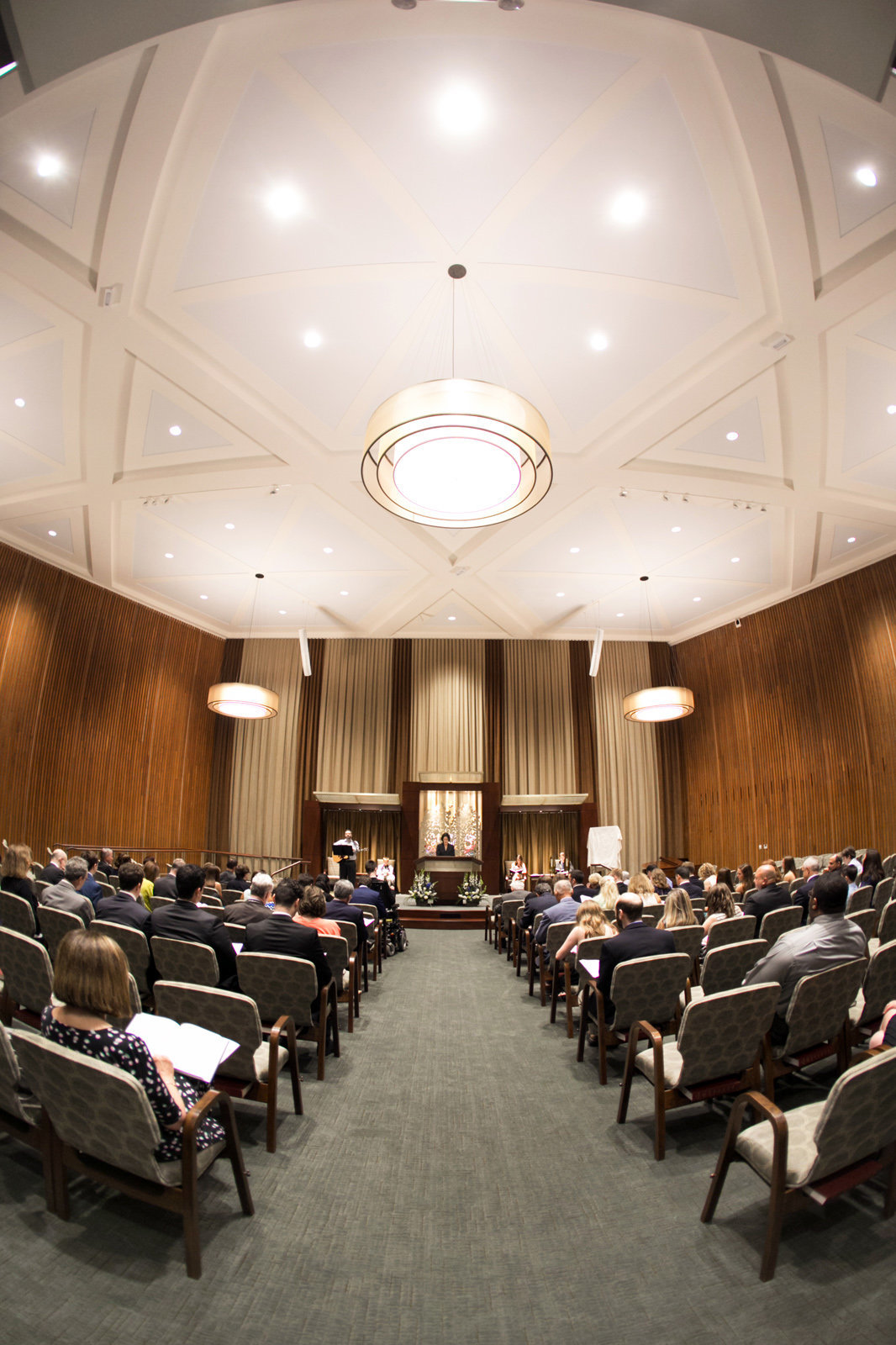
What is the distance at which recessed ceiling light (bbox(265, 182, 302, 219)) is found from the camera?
228 inches

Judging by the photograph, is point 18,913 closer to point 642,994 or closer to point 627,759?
point 642,994

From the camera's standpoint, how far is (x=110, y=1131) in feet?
7.02

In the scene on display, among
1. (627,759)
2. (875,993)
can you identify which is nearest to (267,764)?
(627,759)

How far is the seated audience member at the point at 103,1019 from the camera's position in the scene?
2182 millimetres

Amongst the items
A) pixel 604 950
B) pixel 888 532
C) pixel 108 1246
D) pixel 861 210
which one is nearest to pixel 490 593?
pixel 888 532

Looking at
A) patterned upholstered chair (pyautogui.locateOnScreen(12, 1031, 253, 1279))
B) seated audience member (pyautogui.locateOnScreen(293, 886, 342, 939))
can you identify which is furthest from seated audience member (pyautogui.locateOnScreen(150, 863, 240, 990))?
patterned upholstered chair (pyautogui.locateOnScreen(12, 1031, 253, 1279))

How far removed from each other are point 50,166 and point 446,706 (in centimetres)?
1305

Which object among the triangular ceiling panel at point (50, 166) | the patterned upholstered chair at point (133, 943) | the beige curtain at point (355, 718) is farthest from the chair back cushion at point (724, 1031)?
the beige curtain at point (355, 718)

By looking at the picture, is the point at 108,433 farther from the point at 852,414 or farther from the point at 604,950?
the point at 852,414

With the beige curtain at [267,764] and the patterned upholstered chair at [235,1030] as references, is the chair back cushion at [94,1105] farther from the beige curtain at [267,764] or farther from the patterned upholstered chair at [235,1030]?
the beige curtain at [267,764]

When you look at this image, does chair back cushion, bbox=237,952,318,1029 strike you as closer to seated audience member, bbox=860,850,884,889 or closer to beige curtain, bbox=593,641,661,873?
seated audience member, bbox=860,850,884,889

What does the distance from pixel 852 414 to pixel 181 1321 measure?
32.8 feet

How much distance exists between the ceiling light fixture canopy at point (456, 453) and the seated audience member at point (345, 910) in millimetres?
3545

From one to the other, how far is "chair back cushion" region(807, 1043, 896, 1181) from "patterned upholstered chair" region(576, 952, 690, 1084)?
1.53 meters
